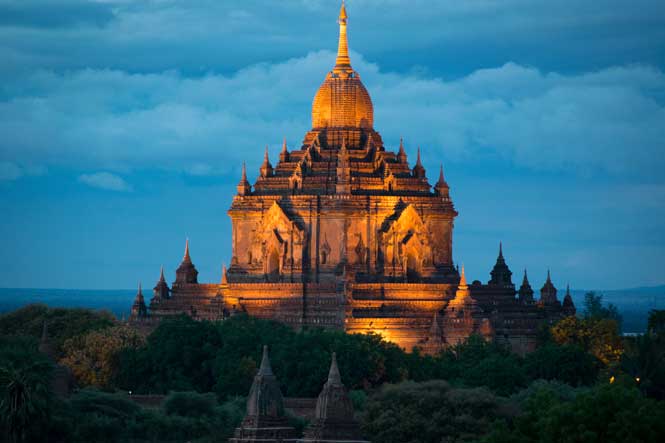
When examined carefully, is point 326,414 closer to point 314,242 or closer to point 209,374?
point 209,374

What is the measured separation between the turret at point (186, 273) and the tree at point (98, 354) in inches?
395

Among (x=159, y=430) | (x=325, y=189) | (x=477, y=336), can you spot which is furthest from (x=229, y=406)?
(x=325, y=189)

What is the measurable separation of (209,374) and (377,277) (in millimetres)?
12492

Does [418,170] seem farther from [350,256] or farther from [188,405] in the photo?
[188,405]

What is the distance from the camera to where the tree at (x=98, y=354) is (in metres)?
99.4

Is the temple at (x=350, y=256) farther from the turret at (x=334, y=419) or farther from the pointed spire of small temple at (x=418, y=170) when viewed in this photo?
the turret at (x=334, y=419)

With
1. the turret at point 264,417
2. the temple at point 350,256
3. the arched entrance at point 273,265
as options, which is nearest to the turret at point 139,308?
the temple at point 350,256

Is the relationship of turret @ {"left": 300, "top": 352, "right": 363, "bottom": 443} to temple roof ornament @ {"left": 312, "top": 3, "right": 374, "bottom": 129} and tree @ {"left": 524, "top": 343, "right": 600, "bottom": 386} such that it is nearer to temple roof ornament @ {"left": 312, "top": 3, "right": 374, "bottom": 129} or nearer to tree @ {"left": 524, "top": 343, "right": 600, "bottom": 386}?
tree @ {"left": 524, "top": 343, "right": 600, "bottom": 386}

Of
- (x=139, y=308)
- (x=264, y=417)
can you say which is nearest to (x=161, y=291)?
(x=139, y=308)

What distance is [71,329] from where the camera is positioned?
357 ft

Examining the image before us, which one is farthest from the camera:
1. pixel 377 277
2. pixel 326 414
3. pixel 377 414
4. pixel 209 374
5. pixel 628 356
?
pixel 377 277

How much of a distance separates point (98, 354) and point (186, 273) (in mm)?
13735

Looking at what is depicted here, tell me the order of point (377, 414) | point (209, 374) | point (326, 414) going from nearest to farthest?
point (326, 414) → point (377, 414) → point (209, 374)

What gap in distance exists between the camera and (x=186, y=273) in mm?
113562
